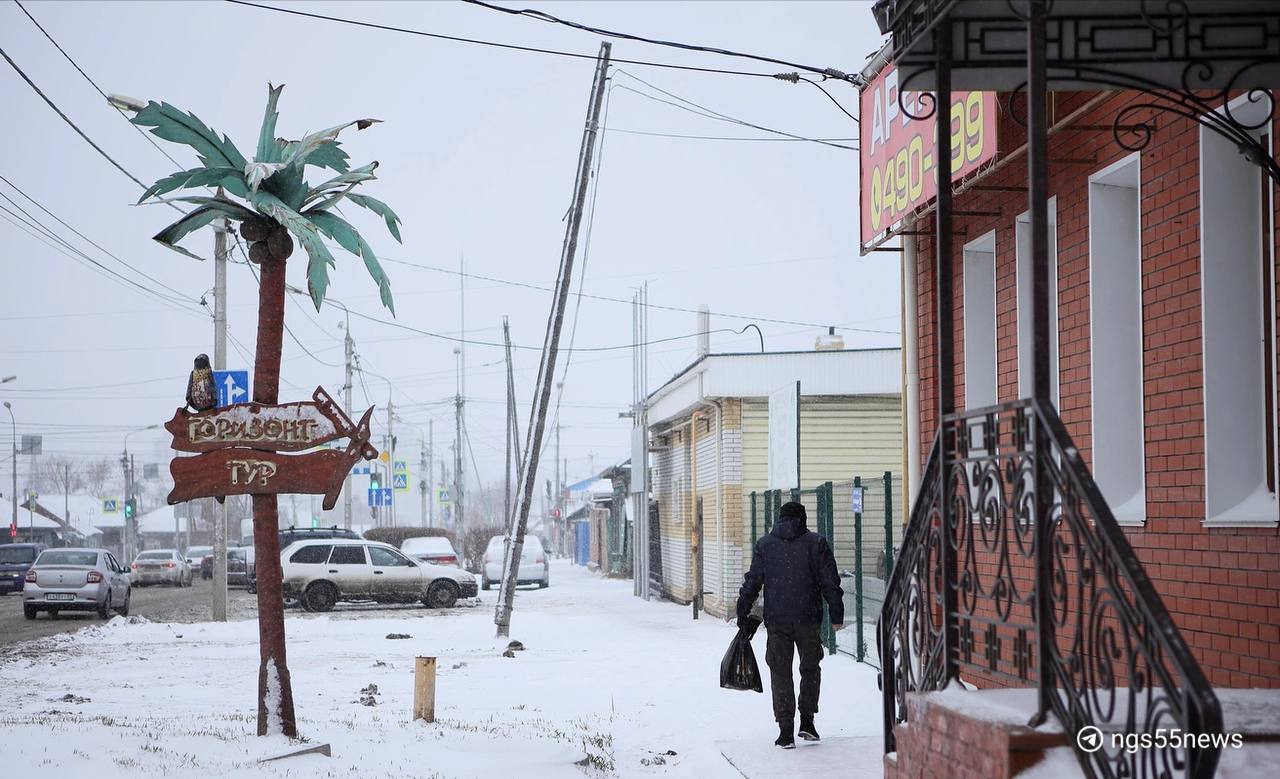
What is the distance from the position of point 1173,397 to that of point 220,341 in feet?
70.9

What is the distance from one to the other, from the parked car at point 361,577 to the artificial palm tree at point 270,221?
19640mm

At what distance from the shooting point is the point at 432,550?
35875mm

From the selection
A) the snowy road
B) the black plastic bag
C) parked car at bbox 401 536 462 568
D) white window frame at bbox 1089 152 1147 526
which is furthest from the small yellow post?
parked car at bbox 401 536 462 568

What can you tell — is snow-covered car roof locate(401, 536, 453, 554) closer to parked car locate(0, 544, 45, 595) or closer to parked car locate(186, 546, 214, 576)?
parked car locate(0, 544, 45, 595)

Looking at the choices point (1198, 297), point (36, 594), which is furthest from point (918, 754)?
A: point (36, 594)

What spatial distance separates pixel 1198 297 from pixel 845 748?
4.46 metres

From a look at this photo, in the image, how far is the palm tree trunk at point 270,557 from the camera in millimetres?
10320

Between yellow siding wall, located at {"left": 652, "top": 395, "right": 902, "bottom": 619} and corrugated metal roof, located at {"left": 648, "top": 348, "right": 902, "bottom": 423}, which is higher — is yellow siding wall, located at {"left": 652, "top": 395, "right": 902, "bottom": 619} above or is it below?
below

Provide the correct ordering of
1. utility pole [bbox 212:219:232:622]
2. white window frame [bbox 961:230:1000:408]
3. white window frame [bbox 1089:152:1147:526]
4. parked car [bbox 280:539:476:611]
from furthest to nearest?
parked car [bbox 280:539:476:611], utility pole [bbox 212:219:232:622], white window frame [bbox 961:230:1000:408], white window frame [bbox 1089:152:1147:526]

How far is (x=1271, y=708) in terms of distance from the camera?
515cm

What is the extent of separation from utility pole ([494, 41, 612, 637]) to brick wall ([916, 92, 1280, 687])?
13.3 meters

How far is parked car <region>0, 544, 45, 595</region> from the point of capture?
139 feet

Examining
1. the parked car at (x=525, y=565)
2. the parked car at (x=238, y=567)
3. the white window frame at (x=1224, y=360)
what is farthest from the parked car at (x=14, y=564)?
the white window frame at (x=1224, y=360)

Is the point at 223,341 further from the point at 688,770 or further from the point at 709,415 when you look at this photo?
the point at 688,770
